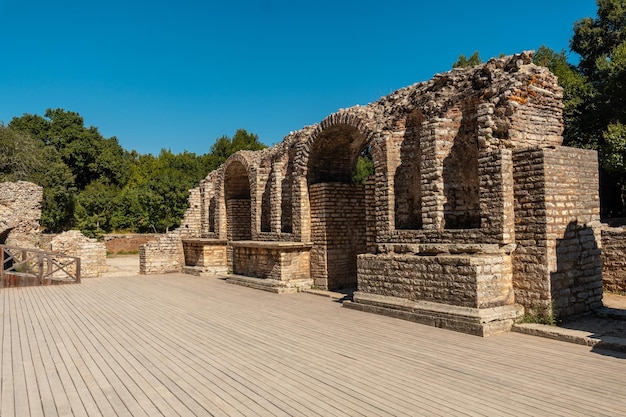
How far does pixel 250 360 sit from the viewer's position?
235 inches

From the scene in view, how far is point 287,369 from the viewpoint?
5.54 meters

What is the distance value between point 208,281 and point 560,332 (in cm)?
1102

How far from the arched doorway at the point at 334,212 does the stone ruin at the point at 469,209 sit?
0.16ft

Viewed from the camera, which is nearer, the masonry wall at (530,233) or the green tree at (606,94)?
the masonry wall at (530,233)

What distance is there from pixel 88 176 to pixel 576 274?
45.6 meters

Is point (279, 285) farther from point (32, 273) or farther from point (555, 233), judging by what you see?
point (32, 273)

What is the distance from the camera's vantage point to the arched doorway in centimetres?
1213

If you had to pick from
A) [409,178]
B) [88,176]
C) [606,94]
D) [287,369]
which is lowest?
[287,369]

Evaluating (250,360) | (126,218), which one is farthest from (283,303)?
(126,218)

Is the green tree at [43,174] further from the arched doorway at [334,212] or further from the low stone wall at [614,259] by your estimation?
the low stone wall at [614,259]

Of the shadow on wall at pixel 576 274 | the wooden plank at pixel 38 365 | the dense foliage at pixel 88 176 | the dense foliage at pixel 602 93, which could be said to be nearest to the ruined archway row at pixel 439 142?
the shadow on wall at pixel 576 274

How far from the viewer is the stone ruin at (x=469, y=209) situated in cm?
728

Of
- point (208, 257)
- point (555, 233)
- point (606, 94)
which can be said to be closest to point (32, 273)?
point (208, 257)

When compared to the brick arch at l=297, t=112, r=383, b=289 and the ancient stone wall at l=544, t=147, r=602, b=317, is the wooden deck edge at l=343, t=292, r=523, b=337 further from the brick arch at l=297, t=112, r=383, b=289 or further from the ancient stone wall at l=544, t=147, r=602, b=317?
the brick arch at l=297, t=112, r=383, b=289
